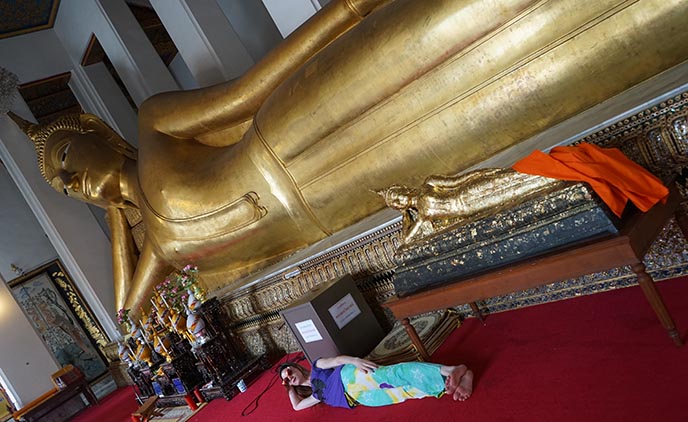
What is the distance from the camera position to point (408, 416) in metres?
1.75

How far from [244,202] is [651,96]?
211cm

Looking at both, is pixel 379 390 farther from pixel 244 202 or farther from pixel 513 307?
pixel 244 202

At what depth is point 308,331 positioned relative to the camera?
8.04 feet

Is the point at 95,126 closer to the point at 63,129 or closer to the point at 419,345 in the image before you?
the point at 63,129

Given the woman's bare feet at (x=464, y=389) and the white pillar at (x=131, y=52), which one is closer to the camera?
the woman's bare feet at (x=464, y=389)

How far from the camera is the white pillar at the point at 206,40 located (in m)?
4.17

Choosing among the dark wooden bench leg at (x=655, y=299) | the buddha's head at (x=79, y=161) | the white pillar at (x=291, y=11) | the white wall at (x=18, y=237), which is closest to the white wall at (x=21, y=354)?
the white wall at (x=18, y=237)

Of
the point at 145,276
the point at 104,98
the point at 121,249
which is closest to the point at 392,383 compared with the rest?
the point at 145,276

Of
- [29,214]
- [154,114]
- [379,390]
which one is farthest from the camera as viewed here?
[29,214]

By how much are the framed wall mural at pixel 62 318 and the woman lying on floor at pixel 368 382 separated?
5515 mm

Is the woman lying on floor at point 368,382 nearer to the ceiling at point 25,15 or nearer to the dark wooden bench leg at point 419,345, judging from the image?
the dark wooden bench leg at point 419,345

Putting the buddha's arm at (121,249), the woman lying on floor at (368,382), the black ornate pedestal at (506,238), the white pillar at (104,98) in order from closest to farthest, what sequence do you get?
1. the black ornate pedestal at (506,238)
2. the woman lying on floor at (368,382)
3. the buddha's arm at (121,249)
4. the white pillar at (104,98)

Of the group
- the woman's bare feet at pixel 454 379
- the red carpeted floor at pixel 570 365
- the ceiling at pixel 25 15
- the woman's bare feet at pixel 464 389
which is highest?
the ceiling at pixel 25 15

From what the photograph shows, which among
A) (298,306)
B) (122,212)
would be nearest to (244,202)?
(298,306)
